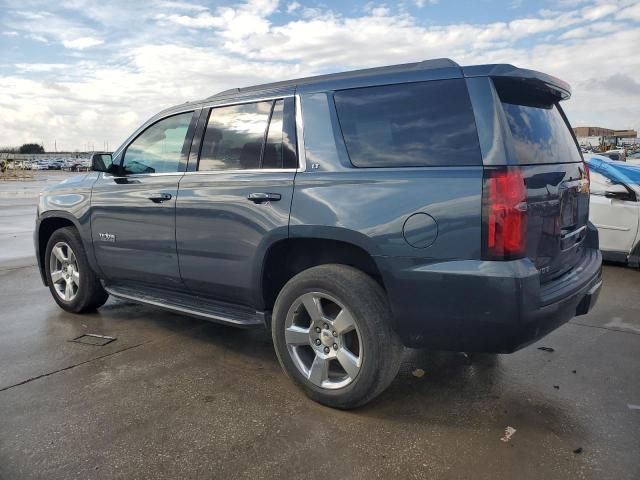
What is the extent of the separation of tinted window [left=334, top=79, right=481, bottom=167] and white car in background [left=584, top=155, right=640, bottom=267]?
4.68 meters

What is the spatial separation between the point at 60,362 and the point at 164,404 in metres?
1.18

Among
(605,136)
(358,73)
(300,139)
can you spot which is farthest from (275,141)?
(605,136)

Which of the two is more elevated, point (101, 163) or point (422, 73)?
point (422, 73)

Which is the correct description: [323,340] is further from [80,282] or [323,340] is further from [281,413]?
[80,282]

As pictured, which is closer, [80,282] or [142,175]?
[142,175]

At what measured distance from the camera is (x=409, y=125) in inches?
120

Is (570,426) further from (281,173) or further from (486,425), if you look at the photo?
(281,173)

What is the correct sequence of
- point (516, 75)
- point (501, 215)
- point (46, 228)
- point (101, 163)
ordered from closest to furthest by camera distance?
point (501, 215) → point (516, 75) → point (101, 163) → point (46, 228)

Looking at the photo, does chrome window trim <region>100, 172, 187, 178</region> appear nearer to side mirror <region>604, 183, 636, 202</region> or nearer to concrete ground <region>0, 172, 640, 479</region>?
concrete ground <region>0, 172, 640, 479</region>

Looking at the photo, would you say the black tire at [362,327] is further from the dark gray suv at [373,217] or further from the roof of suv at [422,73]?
the roof of suv at [422,73]

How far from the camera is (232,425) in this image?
3086 millimetres

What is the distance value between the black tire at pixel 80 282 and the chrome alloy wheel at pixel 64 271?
0.03 metres

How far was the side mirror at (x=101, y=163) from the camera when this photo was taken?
470cm

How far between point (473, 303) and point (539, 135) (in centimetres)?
111
